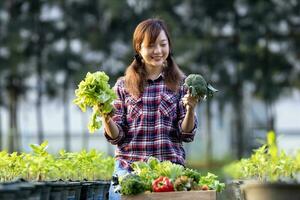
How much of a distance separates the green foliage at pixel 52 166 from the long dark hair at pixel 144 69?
859 mm

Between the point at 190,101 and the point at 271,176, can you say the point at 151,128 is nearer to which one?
the point at 190,101

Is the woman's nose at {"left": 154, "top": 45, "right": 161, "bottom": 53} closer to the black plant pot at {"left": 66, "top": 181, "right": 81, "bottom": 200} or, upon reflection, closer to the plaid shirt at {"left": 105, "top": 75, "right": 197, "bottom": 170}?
the plaid shirt at {"left": 105, "top": 75, "right": 197, "bottom": 170}

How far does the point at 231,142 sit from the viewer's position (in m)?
28.4

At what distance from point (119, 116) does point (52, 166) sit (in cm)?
80

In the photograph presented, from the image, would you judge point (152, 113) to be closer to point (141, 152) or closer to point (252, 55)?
point (141, 152)

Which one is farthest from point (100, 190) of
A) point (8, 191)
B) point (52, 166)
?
point (8, 191)

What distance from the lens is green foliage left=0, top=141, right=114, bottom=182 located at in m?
5.51

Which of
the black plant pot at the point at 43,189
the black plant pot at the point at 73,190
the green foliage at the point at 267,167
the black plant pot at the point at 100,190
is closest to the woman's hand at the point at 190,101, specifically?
the green foliage at the point at 267,167

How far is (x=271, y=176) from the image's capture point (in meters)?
4.50

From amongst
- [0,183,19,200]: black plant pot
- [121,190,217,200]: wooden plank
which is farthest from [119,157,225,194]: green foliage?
[0,183,19,200]: black plant pot

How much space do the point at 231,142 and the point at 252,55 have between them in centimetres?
343

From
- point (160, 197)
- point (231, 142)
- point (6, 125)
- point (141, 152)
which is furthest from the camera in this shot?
point (231, 142)

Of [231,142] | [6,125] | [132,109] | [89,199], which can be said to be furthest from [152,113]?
[231,142]

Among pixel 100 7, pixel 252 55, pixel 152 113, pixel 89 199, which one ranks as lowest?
pixel 89 199
